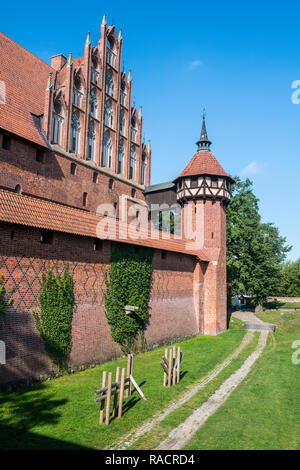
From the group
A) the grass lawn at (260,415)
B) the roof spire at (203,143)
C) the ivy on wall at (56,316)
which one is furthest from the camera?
the roof spire at (203,143)

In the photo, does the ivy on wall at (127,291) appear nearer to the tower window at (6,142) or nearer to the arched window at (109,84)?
the tower window at (6,142)

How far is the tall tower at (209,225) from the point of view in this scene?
64.0 feet

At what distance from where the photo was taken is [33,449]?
561 cm

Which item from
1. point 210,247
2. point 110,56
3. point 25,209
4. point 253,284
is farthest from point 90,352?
→ point 253,284

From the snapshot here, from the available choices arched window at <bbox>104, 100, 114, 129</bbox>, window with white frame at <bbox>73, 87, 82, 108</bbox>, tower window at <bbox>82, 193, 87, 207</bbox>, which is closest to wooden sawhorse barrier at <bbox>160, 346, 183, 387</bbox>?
tower window at <bbox>82, 193, 87, 207</bbox>

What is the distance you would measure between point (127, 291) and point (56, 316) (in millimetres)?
3458

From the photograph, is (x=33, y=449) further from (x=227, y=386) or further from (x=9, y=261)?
(x=227, y=386)

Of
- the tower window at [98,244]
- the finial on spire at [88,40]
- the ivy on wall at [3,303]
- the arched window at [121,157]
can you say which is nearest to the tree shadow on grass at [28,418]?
the ivy on wall at [3,303]

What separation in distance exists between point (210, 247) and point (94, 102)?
10.0m

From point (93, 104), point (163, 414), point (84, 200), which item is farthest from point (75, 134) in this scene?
point (163, 414)

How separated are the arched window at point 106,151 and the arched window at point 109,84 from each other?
2.42 meters

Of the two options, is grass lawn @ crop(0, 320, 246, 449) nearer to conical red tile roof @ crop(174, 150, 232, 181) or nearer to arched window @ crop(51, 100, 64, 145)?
arched window @ crop(51, 100, 64, 145)

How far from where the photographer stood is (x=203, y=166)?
20719 millimetres

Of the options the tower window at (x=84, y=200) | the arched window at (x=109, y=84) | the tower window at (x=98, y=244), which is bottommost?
the tower window at (x=98, y=244)
